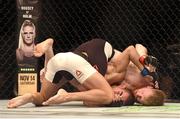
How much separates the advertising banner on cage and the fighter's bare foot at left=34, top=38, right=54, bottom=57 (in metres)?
0.09

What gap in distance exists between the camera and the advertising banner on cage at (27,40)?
3.96 metres

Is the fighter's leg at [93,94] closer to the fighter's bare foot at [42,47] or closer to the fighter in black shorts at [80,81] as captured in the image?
the fighter in black shorts at [80,81]

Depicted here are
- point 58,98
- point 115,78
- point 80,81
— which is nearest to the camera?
point 58,98

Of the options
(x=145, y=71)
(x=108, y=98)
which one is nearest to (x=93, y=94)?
(x=108, y=98)

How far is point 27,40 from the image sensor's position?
3.97 metres

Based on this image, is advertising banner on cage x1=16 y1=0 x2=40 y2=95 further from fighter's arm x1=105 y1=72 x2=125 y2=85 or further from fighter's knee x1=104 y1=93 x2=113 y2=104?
fighter's knee x1=104 y1=93 x2=113 y2=104

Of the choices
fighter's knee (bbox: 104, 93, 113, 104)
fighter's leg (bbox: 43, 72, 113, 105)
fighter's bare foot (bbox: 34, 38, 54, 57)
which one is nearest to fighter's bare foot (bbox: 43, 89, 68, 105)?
fighter's leg (bbox: 43, 72, 113, 105)

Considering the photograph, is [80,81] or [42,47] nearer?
[80,81]

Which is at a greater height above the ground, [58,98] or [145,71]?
[145,71]

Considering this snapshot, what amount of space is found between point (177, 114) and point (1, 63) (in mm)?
2384

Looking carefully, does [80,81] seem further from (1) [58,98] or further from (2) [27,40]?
(2) [27,40]

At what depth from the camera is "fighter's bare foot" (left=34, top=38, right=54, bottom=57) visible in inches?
141

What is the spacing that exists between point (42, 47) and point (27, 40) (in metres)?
0.33

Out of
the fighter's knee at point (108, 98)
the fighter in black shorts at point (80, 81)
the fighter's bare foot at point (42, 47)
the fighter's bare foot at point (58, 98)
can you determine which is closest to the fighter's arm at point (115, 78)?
the fighter in black shorts at point (80, 81)
